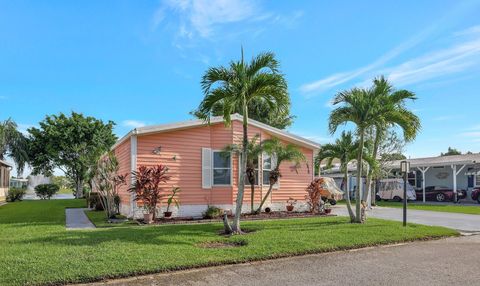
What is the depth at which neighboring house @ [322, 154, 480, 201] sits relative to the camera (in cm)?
2604

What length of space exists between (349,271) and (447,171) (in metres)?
26.8

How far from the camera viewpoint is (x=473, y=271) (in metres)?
6.53

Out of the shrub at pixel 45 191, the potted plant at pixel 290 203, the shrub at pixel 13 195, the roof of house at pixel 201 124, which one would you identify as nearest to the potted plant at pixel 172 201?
the roof of house at pixel 201 124

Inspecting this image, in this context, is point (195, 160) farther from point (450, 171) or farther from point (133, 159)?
point (450, 171)

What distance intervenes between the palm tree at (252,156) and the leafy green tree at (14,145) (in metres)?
24.2

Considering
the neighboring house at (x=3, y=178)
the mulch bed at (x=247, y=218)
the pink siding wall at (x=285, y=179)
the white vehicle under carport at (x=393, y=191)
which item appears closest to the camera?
the mulch bed at (x=247, y=218)

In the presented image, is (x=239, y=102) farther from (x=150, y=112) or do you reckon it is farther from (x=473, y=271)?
(x=150, y=112)

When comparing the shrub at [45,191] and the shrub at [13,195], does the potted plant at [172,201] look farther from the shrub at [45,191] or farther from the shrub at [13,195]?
the shrub at [45,191]

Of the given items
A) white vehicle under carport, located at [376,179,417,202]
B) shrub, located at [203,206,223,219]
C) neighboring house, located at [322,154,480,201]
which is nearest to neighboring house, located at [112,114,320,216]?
shrub, located at [203,206,223,219]

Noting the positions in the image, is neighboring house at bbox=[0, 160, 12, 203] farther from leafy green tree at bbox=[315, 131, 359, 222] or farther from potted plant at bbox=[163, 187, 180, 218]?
leafy green tree at bbox=[315, 131, 359, 222]

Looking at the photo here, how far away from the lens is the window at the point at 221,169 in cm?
1434

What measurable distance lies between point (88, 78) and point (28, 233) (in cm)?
925

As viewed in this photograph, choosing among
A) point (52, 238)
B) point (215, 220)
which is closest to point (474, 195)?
point (215, 220)

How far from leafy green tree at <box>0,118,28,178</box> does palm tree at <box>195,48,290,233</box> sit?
2685 centimetres
